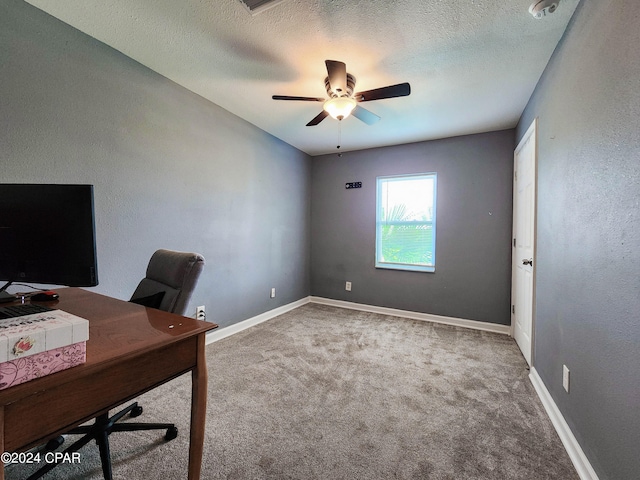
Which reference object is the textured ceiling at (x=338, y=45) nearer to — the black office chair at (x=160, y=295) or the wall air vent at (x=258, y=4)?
the wall air vent at (x=258, y=4)

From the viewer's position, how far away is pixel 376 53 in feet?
6.41

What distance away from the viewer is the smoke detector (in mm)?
1471

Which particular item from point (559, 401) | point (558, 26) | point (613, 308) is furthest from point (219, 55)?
point (559, 401)

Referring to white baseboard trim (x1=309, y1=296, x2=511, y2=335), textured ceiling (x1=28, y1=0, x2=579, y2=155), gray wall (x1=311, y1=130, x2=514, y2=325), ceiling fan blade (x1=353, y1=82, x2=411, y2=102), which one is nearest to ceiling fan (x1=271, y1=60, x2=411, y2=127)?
ceiling fan blade (x1=353, y1=82, x2=411, y2=102)

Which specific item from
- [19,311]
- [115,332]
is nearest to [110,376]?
[115,332]

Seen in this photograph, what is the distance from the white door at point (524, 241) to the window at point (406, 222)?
35.2 inches

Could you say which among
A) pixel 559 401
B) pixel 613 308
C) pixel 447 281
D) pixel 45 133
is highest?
pixel 45 133

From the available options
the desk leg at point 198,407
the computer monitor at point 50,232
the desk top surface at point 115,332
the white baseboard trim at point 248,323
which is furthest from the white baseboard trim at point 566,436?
the white baseboard trim at point 248,323

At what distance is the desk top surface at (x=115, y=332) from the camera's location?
2.11 ft

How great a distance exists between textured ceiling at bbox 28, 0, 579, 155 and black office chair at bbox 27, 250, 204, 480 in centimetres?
148

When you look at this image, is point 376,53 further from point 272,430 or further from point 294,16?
point 272,430

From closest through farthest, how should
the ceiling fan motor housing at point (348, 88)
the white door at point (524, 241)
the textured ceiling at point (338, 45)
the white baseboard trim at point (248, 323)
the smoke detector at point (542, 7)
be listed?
the smoke detector at point (542, 7) < the textured ceiling at point (338, 45) < the ceiling fan motor housing at point (348, 88) < the white door at point (524, 241) < the white baseboard trim at point (248, 323)

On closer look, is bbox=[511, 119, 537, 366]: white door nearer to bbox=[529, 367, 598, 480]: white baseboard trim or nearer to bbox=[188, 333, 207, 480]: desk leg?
bbox=[529, 367, 598, 480]: white baseboard trim

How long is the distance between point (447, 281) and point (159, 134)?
3.54 m
